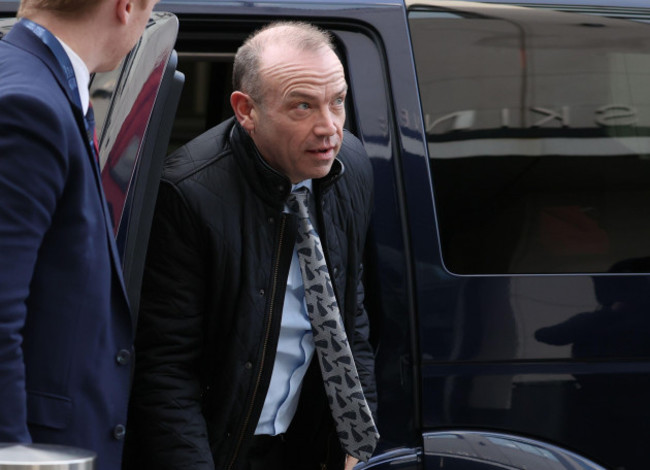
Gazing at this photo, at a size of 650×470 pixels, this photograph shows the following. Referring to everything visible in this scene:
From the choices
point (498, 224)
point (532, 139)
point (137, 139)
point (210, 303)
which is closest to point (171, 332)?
point (210, 303)

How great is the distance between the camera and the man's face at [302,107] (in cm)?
214

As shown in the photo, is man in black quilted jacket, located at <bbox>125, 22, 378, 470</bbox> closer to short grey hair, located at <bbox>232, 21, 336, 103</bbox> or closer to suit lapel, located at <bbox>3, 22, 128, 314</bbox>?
short grey hair, located at <bbox>232, 21, 336, 103</bbox>

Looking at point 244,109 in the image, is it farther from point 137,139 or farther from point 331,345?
point 331,345

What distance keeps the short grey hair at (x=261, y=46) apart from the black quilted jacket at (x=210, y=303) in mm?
95

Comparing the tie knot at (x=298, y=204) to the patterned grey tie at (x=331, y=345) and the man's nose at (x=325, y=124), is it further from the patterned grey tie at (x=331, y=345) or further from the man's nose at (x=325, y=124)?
the man's nose at (x=325, y=124)

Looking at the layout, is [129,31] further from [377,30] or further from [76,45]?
[377,30]

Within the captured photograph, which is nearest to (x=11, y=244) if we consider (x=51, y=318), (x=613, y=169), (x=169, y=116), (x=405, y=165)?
(x=51, y=318)

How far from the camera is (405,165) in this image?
246 centimetres

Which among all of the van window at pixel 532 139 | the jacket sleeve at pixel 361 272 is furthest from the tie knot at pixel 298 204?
the van window at pixel 532 139

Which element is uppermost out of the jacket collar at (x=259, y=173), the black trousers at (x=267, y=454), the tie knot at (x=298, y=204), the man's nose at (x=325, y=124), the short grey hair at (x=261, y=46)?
the short grey hair at (x=261, y=46)

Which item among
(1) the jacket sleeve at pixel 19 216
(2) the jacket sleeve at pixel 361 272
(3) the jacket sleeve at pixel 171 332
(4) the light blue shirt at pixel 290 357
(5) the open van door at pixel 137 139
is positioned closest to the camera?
(1) the jacket sleeve at pixel 19 216

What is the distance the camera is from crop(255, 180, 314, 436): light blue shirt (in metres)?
2.23

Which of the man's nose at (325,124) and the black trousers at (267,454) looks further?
the black trousers at (267,454)

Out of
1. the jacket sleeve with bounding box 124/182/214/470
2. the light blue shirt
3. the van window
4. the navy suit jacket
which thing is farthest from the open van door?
the van window
